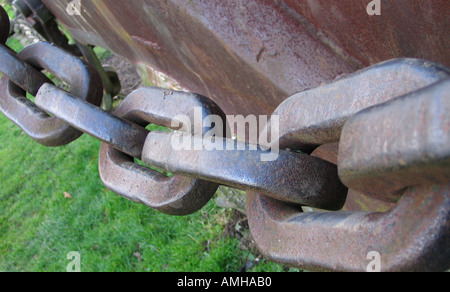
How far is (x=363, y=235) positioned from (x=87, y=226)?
383 cm

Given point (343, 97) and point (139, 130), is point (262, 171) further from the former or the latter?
point (139, 130)

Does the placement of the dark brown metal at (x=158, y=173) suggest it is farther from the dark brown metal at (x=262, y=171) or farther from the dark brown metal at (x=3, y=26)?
the dark brown metal at (x=3, y=26)

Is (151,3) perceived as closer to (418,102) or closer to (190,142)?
(190,142)

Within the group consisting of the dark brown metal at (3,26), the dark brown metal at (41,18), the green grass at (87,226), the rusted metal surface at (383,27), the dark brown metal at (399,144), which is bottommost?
the green grass at (87,226)

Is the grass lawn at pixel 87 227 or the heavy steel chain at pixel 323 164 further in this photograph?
the grass lawn at pixel 87 227

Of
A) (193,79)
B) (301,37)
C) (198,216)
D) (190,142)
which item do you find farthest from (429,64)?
(198,216)

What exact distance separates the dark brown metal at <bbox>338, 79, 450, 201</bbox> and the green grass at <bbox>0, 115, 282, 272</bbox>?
2375 mm

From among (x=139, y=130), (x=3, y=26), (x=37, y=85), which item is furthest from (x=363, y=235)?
(x=3, y=26)

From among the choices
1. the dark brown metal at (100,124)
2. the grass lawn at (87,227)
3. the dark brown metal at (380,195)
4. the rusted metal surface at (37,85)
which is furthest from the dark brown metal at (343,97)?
the grass lawn at (87,227)

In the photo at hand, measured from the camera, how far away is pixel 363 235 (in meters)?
0.65

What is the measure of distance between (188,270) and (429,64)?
270cm

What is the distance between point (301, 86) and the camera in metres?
1.22

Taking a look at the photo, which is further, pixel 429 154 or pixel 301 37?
pixel 301 37

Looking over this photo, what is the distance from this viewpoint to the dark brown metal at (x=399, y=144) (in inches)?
19.1
